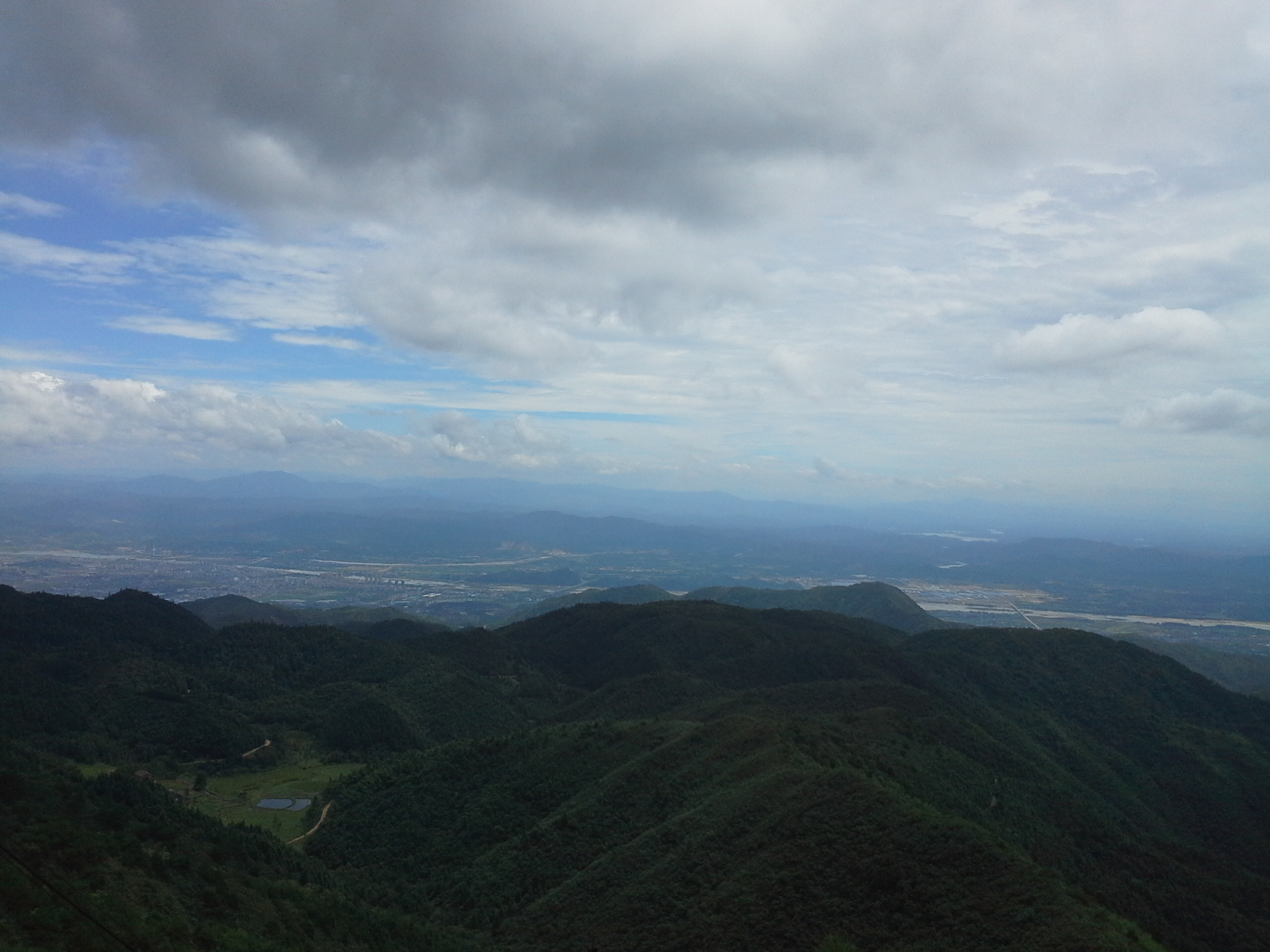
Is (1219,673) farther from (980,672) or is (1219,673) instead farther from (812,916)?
(812,916)

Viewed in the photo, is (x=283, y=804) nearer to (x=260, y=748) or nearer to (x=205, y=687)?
(x=260, y=748)

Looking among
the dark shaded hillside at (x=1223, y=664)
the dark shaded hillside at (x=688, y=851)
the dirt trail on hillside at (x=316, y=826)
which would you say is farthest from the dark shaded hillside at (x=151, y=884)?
the dark shaded hillside at (x=1223, y=664)

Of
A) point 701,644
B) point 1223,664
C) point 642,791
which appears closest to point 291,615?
point 701,644

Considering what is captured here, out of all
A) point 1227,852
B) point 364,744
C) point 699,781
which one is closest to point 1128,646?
point 1227,852

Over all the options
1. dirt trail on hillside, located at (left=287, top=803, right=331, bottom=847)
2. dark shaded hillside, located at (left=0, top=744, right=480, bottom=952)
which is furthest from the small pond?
dark shaded hillside, located at (left=0, top=744, right=480, bottom=952)

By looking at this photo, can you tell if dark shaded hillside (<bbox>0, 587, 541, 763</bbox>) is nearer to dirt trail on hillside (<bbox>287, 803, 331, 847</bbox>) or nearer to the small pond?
the small pond

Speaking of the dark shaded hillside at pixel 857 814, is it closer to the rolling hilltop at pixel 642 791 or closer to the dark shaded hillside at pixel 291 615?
the rolling hilltop at pixel 642 791
